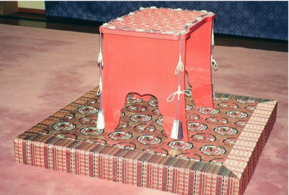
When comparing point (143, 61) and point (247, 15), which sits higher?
point (143, 61)

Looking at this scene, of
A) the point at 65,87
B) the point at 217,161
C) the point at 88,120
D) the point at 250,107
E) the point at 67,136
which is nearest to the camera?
the point at 217,161

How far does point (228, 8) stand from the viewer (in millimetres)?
5531

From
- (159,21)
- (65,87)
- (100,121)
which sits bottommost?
(65,87)

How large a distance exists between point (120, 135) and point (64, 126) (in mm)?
294

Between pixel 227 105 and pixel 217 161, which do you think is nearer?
pixel 217 161

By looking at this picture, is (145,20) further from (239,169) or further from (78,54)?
(78,54)

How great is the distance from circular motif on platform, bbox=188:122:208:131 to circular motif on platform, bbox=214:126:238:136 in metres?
0.06

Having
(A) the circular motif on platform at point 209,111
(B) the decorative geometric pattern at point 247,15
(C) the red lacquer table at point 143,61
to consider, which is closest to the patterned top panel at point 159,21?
(C) the red lacquer table at point 143,61

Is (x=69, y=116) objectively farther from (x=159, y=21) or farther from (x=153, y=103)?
(x=159, y=21)

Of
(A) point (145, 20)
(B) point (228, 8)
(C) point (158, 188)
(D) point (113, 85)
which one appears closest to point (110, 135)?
(D) point (113, 85)

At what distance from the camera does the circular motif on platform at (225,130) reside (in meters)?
2.40

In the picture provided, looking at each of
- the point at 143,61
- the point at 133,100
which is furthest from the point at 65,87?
the point at 143,61

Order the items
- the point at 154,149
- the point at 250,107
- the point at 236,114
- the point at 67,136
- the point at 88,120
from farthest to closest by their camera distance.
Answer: the point at 250,107 < the point at 236,114 < the point at 88,120 < the point at 67,136 < the point at 154,149

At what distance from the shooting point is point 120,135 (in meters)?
2.34
